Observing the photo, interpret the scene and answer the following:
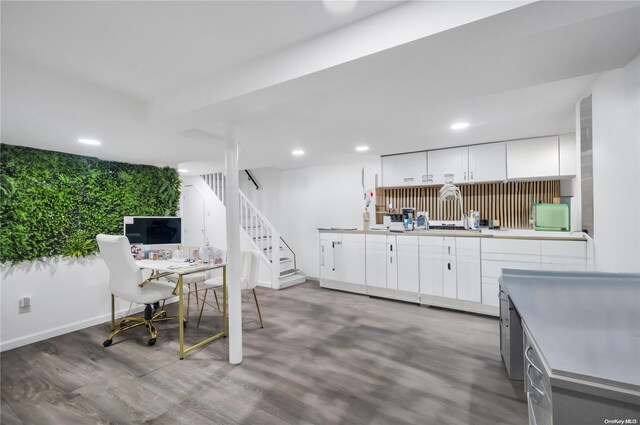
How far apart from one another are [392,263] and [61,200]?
443 cm

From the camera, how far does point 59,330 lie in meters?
3.42

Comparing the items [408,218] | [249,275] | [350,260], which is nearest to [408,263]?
[408,218]

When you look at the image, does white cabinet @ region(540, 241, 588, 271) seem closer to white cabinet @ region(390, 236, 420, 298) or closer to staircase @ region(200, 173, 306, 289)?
white cabinet @ region(390, 236, 420, 298)

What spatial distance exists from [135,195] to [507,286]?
186 inches

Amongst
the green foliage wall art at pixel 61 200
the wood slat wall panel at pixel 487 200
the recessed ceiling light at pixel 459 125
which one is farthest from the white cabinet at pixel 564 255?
the green foliage wall art at pixel 61 200

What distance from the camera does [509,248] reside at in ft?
11.9

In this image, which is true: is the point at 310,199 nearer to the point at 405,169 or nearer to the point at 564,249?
the point at 405,169

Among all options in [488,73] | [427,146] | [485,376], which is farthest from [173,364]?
[427,146]

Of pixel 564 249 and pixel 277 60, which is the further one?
pixel 564 249

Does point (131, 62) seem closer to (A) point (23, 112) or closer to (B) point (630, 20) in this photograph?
(A) point (23, 112)

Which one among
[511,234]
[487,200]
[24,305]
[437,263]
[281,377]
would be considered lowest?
[281,377]

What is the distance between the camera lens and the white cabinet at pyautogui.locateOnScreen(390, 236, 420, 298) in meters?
4.29

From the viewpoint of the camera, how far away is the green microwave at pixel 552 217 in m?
3.71

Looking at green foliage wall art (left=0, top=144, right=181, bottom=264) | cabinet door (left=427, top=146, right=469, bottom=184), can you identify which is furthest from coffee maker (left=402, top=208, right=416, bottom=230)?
green foliage wall art (left=0, top=144, right=181, bottom=264)
